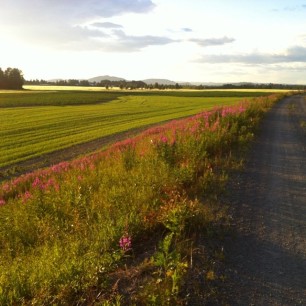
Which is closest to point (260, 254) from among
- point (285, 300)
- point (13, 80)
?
point (285, 300)

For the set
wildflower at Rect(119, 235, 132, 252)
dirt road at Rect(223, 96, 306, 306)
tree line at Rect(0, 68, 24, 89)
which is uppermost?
tree line at Rect(0, 68, 24, 89)

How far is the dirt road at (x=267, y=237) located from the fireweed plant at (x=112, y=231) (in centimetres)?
67

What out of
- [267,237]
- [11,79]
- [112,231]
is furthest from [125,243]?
[11,79]

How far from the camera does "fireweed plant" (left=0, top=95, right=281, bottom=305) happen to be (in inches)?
166

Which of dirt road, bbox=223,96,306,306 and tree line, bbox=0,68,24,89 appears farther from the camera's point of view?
tree line, bbox=0,68,24,89

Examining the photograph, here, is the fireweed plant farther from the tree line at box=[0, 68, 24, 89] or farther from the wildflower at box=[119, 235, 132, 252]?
the tree line at box=[0, 68, 24, 89]

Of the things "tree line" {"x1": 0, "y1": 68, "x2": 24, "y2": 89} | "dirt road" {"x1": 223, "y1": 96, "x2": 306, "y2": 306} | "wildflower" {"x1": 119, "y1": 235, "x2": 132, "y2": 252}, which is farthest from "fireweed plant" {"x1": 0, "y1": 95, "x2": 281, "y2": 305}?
"tree line" {"x1": 0, "y1": 68, "x2": 24, "y2": 89}

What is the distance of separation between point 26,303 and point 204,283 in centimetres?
226

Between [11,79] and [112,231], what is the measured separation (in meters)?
152

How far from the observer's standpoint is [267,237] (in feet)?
19.5

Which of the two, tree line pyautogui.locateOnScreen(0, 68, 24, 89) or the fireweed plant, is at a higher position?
tree line pyautogui.locateOnScreen(0, 68, 24, 89)

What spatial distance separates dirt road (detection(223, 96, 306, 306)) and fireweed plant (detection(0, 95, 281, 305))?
667mm

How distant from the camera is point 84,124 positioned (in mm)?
34719

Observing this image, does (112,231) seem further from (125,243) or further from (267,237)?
(267,237)
